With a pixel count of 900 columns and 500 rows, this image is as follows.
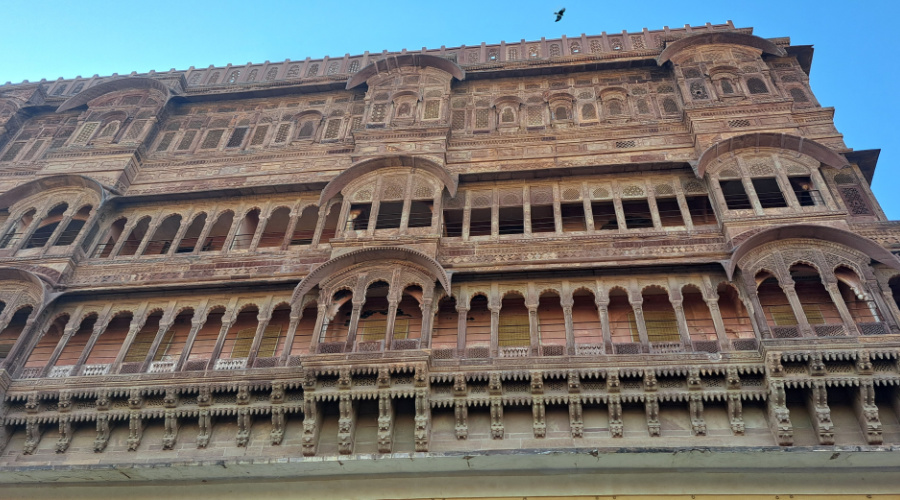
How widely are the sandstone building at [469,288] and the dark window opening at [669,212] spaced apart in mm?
74

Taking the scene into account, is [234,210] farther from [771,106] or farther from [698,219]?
[771,106]

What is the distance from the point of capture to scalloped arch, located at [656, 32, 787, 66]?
16453 millimetres

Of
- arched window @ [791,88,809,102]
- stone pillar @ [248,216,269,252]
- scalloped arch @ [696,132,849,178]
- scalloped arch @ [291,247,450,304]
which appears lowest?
scalloped arch @ [291,247,450,304]

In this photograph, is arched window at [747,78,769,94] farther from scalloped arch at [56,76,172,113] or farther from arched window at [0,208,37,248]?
arched window at [0,208,37,248]

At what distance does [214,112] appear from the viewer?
60.7 ft

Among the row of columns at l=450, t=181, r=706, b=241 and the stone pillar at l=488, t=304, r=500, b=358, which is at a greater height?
the row of columns at l=450, t=181, r=706, b=241

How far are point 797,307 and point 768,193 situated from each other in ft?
10.9

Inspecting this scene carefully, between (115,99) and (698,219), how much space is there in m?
15.0

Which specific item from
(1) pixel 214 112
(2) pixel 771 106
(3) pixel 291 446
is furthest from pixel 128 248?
(2) pixel 771 106

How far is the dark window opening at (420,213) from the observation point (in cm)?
1438

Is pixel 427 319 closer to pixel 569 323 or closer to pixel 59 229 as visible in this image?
pixel 569 323

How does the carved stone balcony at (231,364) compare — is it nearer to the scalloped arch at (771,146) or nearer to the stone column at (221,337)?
the stone column at (221,337)

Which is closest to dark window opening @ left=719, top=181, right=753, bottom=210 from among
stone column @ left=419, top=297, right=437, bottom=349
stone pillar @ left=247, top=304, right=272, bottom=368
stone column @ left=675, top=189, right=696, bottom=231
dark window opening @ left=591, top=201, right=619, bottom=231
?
stone column @ left=675, top=189, right=696, bottom=231

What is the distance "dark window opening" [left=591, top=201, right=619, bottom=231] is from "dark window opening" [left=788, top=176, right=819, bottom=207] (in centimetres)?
340
